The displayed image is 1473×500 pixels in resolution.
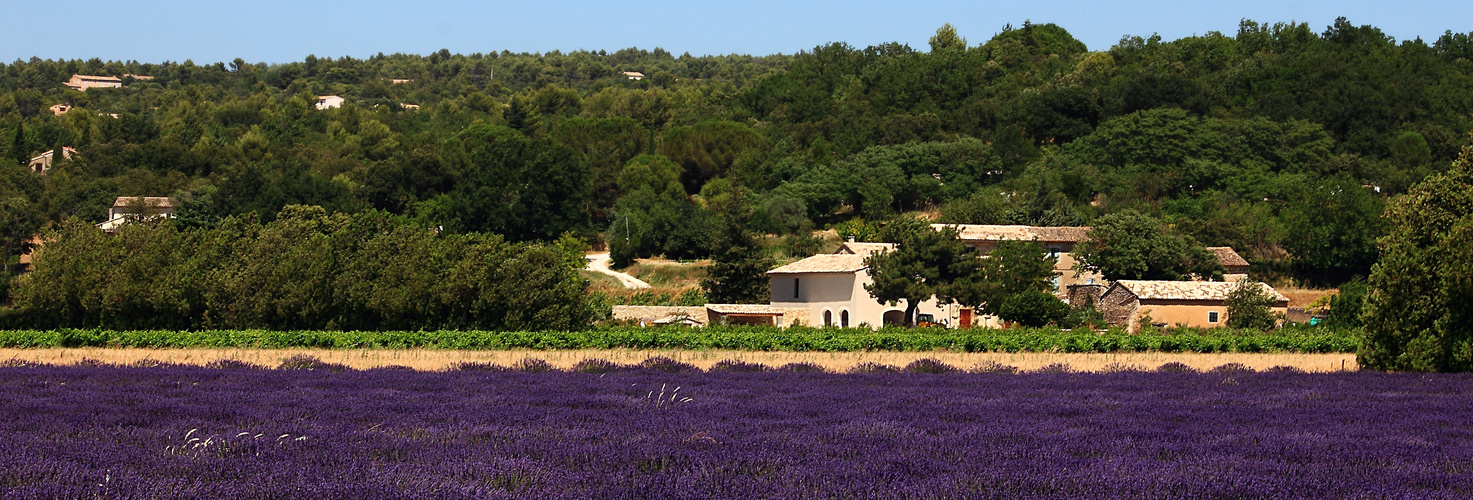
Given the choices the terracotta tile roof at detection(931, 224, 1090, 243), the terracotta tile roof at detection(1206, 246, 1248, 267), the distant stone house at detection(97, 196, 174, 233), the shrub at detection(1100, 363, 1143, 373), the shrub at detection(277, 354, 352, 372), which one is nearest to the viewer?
Answer: the shrub at detection(277, 354, 352, 372)

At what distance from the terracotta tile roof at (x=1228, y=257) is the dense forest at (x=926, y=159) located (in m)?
2.57

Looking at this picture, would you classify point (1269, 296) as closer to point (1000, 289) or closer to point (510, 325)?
point (1000, 289)

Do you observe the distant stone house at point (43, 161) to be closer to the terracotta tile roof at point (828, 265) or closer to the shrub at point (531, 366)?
the terracotta tile roof at point (828, 265)

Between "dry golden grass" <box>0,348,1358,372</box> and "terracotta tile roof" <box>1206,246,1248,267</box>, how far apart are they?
37.5 m

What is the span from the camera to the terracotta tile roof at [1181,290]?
58.1m

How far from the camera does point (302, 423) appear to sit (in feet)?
46.2

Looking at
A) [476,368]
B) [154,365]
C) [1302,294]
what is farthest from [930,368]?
[1302,294]

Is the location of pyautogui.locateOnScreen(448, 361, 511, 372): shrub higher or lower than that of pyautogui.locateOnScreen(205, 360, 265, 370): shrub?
lower

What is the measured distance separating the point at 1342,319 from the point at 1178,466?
38.3 meters

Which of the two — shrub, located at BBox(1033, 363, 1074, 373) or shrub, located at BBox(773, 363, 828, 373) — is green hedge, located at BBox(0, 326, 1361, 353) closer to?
shrub, located at BBox(1033, 363, 1074, 373)

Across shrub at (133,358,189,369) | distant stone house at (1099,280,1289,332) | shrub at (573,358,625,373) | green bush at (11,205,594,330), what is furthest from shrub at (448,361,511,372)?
distant stone house at (1099,280,1289,332)

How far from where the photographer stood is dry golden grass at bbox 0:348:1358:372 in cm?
2872

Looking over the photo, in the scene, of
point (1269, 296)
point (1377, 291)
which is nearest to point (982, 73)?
point (1269, 296)

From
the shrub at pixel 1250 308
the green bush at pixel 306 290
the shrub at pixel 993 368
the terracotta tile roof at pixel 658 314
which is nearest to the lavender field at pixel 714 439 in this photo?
the shrub at pixel 993 368
